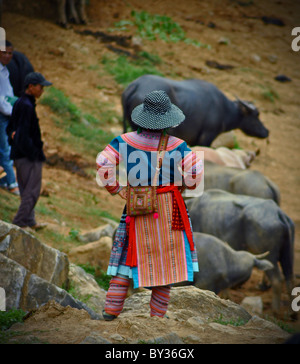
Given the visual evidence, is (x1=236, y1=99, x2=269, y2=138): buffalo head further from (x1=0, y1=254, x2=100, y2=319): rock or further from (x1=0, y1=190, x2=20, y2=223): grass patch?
(x1=0, y1=254, x2=100, y2=319): rock

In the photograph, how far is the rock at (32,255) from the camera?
15.1 feet

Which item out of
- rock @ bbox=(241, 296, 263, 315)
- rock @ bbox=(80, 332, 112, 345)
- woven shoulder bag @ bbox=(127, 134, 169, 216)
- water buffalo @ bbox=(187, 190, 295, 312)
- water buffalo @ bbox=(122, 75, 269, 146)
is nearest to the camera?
rock @ bbox=(80, 332, 112, 345)

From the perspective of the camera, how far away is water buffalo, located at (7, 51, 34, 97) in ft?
26.1

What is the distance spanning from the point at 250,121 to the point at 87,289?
9.00 meters

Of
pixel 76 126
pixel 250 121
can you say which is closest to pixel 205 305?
pixel 76 126

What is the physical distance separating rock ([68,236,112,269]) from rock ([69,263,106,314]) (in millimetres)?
583

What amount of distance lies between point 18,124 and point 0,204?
1457 mm

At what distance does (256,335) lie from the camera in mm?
3604

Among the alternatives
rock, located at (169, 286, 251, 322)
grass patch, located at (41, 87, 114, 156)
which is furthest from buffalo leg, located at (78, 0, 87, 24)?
rock, located at (169, 286, 251, 322)

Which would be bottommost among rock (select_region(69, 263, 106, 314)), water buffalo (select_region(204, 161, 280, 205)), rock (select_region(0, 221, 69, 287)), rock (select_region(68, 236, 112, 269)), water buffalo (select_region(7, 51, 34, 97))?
water buffalo (select_region(204, 161, 280, 205))

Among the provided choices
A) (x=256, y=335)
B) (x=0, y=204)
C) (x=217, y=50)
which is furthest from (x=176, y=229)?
(x=217, y=50)

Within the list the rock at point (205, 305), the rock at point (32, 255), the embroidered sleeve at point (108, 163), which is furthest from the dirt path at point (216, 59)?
the embroidered sleeve at point (108, 163)

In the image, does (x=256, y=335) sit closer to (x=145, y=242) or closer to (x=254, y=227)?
(x=145, y=242)

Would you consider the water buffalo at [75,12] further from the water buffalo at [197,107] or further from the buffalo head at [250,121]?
the buffalo head at [250,121]
